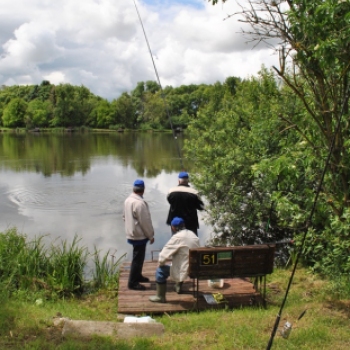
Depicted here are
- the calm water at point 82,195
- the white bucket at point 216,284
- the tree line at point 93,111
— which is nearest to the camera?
the white bucket at point 216,284

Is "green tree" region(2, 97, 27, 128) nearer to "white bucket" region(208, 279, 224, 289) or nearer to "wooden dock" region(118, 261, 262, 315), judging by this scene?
"wooden dock" region(118, 261, 262, 315)

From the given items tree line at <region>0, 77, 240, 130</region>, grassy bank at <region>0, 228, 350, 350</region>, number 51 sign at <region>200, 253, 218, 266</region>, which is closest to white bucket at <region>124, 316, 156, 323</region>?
grassy bank at <region>0, 228, 350, 350</region>

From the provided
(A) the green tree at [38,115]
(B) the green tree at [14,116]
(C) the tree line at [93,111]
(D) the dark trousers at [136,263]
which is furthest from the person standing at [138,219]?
(B) the green tree at [14,116]

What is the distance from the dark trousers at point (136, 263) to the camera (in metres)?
→ 6.55

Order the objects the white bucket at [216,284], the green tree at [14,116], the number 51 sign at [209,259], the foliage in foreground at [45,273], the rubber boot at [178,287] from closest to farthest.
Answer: the number 51 sign at [209,259] → the rubber boot at [178,287] → the white bucket at [216,284] → the foliage in foreground at [45,273] → the green tree at [14,116]

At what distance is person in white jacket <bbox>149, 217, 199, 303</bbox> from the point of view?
6.05 meters

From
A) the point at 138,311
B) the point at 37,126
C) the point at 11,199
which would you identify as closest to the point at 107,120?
the point at 37,126

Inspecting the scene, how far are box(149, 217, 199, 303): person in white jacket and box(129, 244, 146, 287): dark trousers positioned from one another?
497 mm

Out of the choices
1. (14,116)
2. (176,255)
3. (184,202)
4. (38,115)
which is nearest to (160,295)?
(176,255)

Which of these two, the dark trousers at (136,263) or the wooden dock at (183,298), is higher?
the dark trousers at (136,263)

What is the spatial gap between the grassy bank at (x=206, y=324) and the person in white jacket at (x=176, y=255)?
46 centimetres

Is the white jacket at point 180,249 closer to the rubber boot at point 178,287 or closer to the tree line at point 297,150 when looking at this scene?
the rubber boot at point 178,287

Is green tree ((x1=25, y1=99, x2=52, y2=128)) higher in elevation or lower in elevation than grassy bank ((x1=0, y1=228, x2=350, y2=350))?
higher

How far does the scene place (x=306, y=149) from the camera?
5551mm
